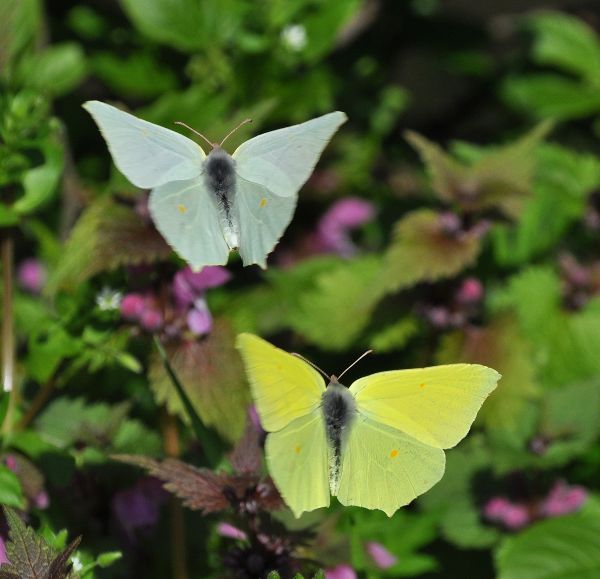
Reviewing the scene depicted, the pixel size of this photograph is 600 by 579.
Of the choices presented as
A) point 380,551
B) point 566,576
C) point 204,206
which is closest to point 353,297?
point 380,551

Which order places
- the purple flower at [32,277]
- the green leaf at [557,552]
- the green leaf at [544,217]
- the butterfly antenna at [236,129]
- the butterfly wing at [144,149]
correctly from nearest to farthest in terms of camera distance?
1. the butterfly wing at [144,149]
2. the butterfly antenna at [236,129]
3. the green leaf at [557,552]
4. the green leaf at [544,217]
5. the purple flower at [32,277]

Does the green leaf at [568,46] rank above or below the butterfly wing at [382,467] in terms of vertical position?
below

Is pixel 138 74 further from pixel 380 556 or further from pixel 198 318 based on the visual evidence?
pixel 380 556

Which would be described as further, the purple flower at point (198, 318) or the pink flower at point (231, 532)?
the purple flower at point (198, 318)

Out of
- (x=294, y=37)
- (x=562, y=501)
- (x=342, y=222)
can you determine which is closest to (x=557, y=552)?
(x=562, y=501)

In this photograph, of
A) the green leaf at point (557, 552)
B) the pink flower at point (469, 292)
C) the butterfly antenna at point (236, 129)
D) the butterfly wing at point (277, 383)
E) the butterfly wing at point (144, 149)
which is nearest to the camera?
the butterfly wing at point (277, 383)

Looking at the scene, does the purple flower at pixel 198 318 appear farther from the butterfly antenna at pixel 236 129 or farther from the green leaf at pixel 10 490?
the green leaf at pixel 10 490

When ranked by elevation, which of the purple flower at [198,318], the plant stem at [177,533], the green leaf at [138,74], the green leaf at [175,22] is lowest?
the green leaf at [138,74]

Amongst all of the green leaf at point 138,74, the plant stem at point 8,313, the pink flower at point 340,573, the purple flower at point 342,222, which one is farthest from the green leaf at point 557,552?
the green leaf at point 138,74

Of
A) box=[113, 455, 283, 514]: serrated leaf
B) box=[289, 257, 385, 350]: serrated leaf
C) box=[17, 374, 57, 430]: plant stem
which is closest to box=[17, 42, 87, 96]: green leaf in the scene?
box=[289, 257, 385, 350]: serrated leaf
